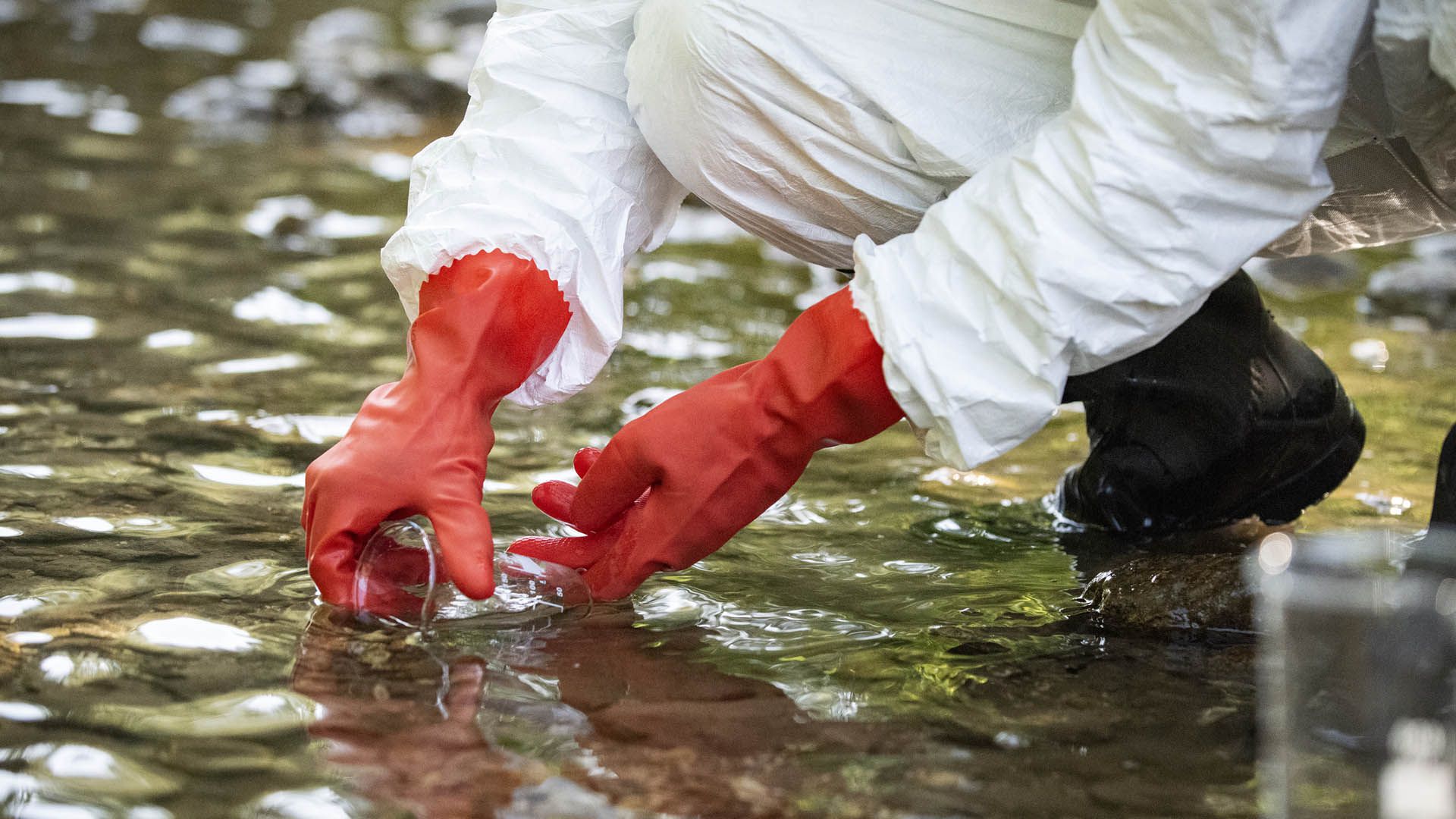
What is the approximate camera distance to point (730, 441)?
145cm

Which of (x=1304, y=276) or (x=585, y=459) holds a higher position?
(x=585, y=459)

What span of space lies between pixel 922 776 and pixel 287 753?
1.68 feet

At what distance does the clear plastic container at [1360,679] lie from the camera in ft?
3.17

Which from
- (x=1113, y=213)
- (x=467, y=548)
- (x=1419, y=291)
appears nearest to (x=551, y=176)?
(x=467, y=548)

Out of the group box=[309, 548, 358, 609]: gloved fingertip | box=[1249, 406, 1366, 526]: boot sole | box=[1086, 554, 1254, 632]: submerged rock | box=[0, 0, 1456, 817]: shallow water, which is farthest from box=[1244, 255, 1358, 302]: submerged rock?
box=[309, 548, 358, 609]: gloved fingertip

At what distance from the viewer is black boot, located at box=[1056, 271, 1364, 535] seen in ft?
5.88

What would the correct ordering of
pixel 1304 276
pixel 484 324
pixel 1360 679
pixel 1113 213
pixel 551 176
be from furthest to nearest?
pixel 1304 276 < pixel 551 176 < pixel 484 324 < pixel 1113 213 < pixel 1360 679

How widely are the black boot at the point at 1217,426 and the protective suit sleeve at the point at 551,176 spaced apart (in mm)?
577

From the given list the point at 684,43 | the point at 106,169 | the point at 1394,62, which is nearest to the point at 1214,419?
the point at 1394,62

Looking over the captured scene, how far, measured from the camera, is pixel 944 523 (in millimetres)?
1937

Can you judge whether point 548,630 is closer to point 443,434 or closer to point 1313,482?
point 443,434

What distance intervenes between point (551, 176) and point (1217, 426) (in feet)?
2.79

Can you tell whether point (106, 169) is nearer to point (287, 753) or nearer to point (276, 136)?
point (276, 136)

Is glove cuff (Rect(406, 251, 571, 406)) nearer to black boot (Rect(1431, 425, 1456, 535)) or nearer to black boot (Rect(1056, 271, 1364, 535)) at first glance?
black boot (Rect(1056, 271, 1364, 535))
